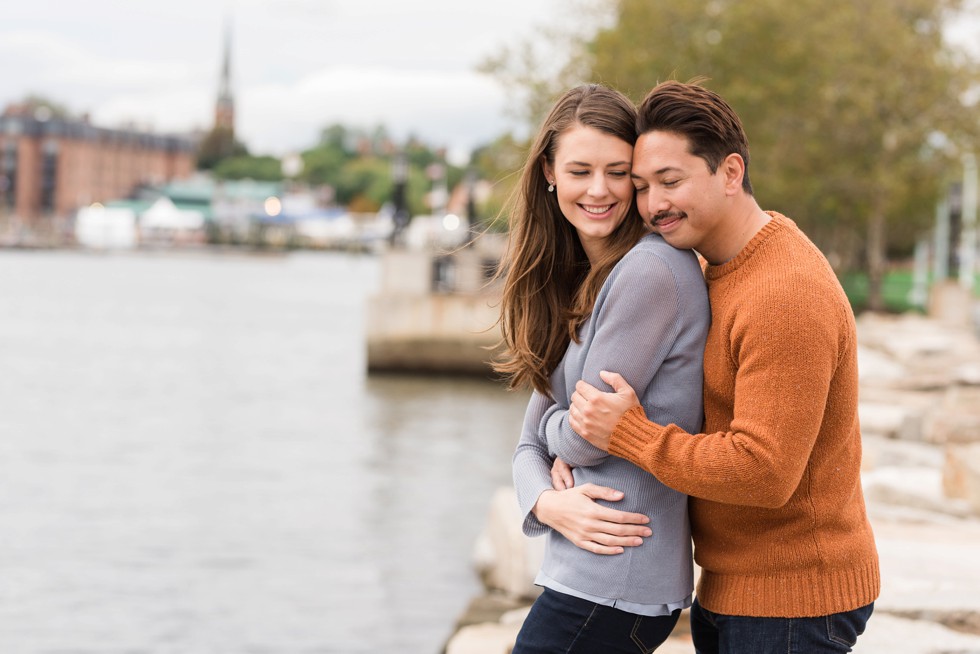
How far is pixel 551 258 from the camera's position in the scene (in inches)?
130

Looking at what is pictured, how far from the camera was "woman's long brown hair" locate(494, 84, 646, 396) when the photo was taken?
3.13m

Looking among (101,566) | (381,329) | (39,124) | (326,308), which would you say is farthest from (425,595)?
(39,124)

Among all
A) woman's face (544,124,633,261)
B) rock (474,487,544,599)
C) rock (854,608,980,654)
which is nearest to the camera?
woman's face (544,124,633,261)

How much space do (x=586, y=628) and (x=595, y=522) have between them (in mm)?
239

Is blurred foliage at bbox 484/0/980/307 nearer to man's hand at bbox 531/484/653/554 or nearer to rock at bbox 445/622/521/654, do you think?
rock at bbox 445/622/521/654

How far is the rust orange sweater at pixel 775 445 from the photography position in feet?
9.02

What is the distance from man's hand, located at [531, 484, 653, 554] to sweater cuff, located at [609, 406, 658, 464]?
13cm

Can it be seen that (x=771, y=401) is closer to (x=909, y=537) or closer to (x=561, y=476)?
(x=561, y=476)

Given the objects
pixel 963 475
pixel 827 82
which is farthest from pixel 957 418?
pixel 827 82

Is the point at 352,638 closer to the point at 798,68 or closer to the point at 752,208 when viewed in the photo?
the point at 752,208

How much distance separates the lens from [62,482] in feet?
55.6

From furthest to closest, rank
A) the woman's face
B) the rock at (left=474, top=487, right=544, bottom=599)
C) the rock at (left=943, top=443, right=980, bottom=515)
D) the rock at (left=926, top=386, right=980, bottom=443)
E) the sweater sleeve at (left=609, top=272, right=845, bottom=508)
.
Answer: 1. the rock at (left=926, top=386, right=980, bottom=443)
2. the rock at (left=474, top=487, right=544, bottom=599)
3. the rock at (left=943, top=443, right=980, bottom=515)
4. the woman's face
5. the sweater sleeve at (left=609, top=272, right=845, bottom=508)

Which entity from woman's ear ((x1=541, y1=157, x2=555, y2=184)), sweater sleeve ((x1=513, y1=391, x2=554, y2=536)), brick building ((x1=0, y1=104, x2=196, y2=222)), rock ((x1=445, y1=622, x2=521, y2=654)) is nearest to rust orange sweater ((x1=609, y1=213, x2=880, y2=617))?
sweater sleeve ((x1=513, y1=391, x2=554, y2=536))

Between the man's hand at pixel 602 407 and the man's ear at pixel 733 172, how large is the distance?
1.57ft
